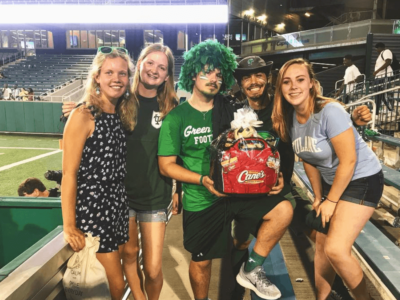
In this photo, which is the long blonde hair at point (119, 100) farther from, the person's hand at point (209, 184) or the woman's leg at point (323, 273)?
the woman's leg at point (323, 273)

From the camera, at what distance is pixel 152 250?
2557 mm

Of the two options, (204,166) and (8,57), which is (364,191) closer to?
(204,166)

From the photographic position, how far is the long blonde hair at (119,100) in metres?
2.15

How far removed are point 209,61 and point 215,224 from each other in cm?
114

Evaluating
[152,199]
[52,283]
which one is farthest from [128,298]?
[52,283]

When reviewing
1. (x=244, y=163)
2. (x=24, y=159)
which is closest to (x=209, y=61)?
(x=244, y=163)

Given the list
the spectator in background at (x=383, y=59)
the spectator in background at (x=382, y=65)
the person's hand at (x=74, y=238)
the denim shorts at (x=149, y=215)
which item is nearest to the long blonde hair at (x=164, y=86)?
the denim shorts at (x=149, y=215)

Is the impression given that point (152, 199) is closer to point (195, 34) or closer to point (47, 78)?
point (47, 78)

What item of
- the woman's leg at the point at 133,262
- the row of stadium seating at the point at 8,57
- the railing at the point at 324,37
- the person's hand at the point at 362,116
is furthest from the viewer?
the row of stadium seating at the point at 8,57

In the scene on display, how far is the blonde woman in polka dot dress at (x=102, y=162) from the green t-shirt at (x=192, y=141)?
277 millimetres

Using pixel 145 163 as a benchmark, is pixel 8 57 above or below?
above

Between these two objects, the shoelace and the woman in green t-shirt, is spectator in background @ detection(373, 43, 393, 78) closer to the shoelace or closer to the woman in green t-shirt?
the woman in green t-shirt

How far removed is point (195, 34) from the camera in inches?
1287

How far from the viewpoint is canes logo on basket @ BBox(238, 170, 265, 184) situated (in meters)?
2.02
